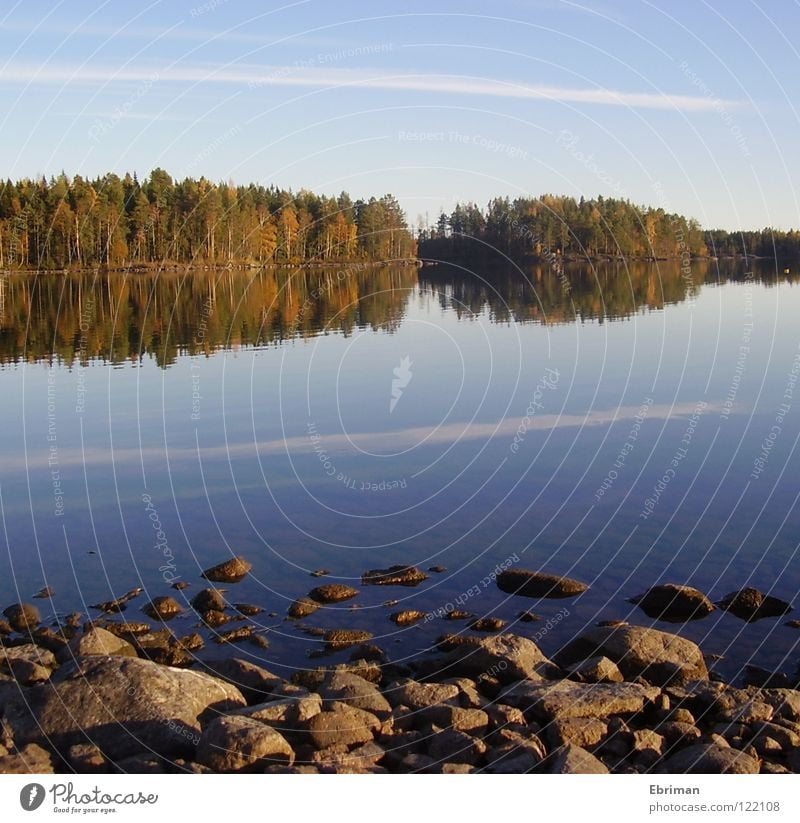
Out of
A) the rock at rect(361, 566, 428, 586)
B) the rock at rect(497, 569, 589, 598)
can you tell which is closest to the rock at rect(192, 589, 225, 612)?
the rock at rect(361, 566, 428, 586)

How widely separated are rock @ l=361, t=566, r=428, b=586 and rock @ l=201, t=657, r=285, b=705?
4407mm

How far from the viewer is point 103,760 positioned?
11.6 metres

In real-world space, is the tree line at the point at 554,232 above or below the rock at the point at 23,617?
above

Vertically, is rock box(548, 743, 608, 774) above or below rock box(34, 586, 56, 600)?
above

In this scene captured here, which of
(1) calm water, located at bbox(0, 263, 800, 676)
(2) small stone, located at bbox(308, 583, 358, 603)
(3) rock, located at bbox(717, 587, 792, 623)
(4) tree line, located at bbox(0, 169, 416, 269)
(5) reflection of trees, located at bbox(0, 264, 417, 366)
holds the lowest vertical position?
(2) small stone, located at bbox(308, 583, 358, 603)

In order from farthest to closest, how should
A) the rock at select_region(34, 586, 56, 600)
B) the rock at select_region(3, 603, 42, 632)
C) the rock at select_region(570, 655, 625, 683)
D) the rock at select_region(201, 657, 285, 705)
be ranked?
the rock at select_region(34, 586, 56, 600) → the rock at select_region(3, 603, 42, 632) → the rock at select_region(570, 655, 625, 683) → the rock at select_region(201, 657, 285, 705)

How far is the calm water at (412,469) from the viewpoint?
19.0 meters

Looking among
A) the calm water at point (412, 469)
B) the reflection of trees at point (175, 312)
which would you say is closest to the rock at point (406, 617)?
the calm water at point (412, 469)

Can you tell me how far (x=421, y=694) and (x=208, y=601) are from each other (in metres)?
5.75

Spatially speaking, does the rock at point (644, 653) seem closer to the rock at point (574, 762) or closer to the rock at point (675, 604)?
the rock at point (675, 604)

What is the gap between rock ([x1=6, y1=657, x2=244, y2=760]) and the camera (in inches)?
475

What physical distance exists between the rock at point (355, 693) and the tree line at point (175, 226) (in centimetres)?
12212

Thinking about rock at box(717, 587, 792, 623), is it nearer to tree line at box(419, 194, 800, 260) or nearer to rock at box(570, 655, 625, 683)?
Answer: rock at box(570, 655, 625, 683)

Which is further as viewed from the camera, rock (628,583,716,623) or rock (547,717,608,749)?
rock (628,583,716,623)
